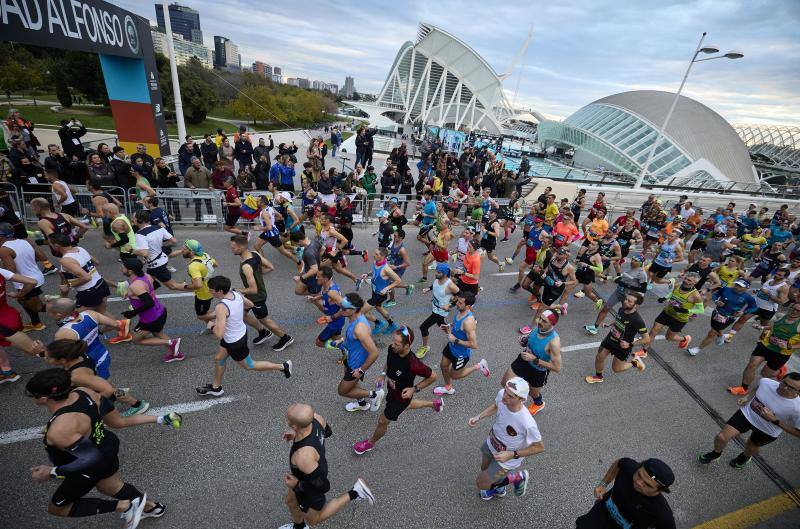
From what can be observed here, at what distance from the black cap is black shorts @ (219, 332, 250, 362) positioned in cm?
445

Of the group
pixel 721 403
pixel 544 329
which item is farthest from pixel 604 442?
pixel 721 403

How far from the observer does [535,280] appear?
7.66 metres

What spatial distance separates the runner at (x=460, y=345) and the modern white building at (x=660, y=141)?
40.2 meters

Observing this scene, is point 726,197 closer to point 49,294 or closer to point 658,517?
point 658,517

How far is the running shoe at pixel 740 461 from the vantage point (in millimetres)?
4727

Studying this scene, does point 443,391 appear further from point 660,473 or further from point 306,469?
point 660,473

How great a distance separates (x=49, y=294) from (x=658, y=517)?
933cm

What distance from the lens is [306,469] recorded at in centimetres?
280

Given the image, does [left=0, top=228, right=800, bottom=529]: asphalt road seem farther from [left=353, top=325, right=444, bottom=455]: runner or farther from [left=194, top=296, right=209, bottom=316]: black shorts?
[left=353, top=325, right=444, bottom=455]: runner

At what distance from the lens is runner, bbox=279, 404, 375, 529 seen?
2854 mm

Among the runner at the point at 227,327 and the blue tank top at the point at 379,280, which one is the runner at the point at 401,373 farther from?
the blue tank top at the point at 379,280

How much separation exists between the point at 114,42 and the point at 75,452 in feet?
45.4

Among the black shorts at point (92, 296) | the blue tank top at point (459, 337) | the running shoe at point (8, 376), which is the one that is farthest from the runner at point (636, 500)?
the running shoe at point (8, 376)

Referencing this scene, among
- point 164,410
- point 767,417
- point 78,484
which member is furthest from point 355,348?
point 767,417
